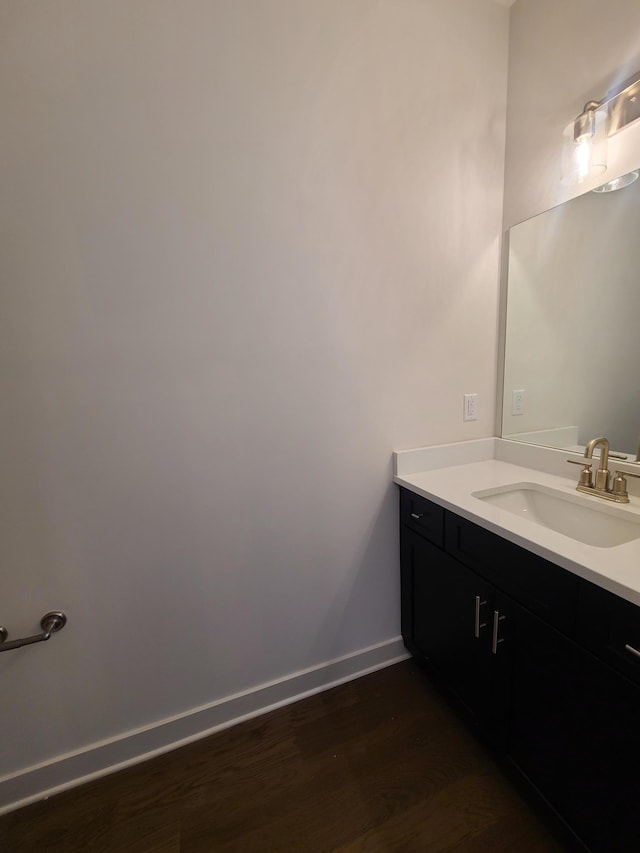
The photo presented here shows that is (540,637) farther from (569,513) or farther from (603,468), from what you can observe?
(603,468)

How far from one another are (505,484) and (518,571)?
0.45 metres

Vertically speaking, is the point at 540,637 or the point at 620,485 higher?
the point at 620,485

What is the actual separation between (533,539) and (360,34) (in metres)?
1.73

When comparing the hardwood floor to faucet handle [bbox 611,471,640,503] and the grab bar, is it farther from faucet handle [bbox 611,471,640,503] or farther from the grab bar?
faucet handle [bbox 611,471,640,503]

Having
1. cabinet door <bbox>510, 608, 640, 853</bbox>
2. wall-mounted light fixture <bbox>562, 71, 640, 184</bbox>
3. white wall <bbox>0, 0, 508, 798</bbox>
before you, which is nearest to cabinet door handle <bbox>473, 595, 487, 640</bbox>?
cabinet door <bbox>510, 608, 640, 853</bbox>

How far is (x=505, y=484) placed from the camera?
4.45 feet

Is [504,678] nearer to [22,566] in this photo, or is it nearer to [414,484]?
[414,484]

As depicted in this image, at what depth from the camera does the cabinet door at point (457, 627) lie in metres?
1.11

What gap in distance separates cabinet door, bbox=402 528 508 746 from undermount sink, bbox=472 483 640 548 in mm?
324

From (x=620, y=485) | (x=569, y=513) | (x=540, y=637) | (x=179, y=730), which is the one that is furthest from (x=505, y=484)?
(x=179, y=730)

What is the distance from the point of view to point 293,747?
1.29 metres

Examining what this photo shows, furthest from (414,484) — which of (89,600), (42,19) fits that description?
(42,19)

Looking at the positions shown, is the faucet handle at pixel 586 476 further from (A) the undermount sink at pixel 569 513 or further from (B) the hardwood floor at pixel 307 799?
(B) the hardwood floor at pixel 307 799

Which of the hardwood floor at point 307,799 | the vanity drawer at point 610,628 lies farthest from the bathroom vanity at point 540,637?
the hardwood floor at point 307,799
